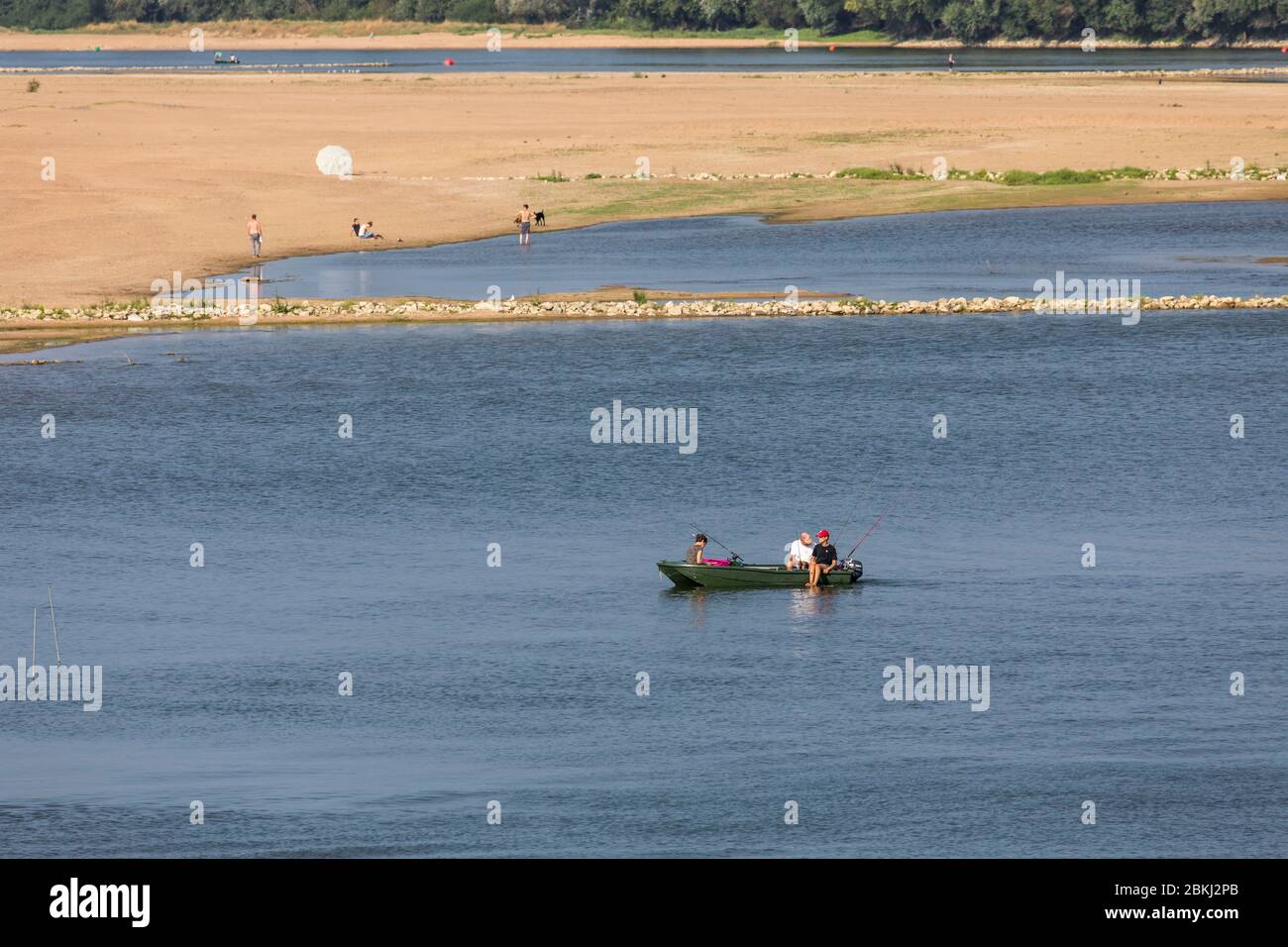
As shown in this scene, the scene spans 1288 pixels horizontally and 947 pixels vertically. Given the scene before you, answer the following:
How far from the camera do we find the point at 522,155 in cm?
12319

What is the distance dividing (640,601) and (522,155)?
83770 millimetres

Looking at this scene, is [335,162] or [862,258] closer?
[862,258]

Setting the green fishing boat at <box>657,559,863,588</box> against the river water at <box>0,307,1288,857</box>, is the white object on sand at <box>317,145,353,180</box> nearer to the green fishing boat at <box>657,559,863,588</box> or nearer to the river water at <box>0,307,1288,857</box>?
the river water at <box>0,307,1288,857</box>

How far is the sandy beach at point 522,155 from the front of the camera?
3713 inches

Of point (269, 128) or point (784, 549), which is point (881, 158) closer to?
point (269, 128)

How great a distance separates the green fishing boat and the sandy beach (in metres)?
43.1

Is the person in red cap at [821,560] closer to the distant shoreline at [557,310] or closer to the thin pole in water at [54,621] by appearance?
the thin pole in water at [54,621]

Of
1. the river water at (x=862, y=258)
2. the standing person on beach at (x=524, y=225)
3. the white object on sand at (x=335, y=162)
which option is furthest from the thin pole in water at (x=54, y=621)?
the white object on sand at (x=335, y=162)

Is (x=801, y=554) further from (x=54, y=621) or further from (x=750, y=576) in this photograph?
(x=54, y=621)

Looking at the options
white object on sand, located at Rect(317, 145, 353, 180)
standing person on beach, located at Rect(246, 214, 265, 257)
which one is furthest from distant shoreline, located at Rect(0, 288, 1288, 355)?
white object on sand, located at Rect(317, 145, 353, 180)

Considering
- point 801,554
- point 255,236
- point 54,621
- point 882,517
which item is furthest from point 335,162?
point 801,554
